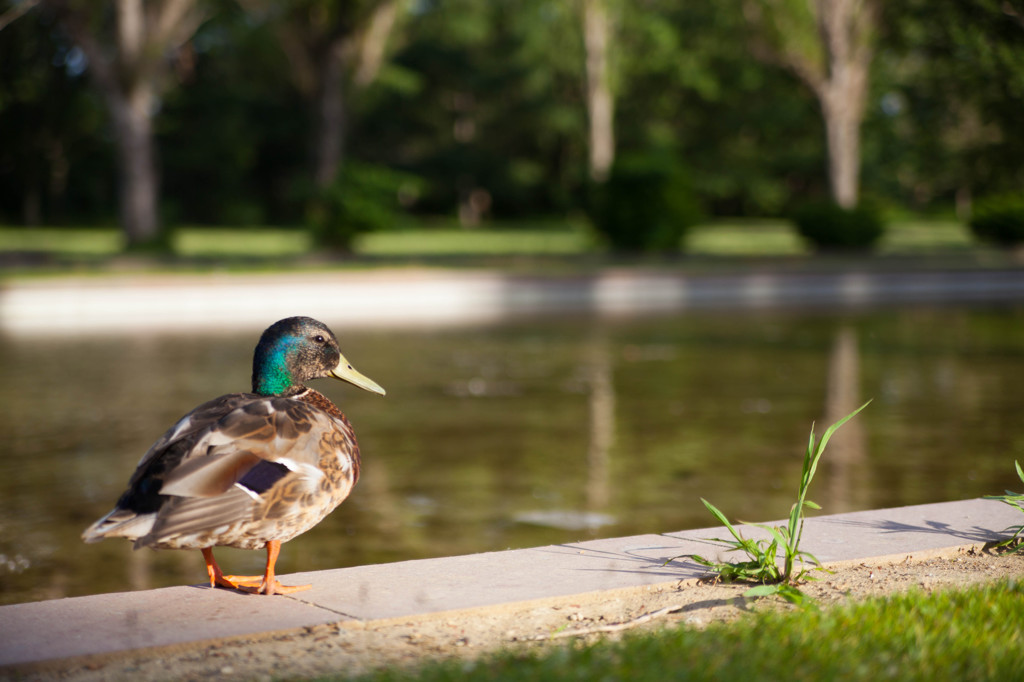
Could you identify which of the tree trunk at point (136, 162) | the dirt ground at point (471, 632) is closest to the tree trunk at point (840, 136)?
the tree trunk at point (136, 162)

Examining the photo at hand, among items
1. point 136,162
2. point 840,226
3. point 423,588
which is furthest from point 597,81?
point 423,588

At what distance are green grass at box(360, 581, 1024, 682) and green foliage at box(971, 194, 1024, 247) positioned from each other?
28.6 meters

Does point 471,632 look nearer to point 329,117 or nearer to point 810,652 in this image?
point 810,652

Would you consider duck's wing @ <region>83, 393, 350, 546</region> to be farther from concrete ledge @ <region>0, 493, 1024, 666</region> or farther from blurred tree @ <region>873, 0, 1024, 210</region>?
blurred tree @ <region>873, 0, 1024, 210</region>

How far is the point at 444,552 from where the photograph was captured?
238 inches

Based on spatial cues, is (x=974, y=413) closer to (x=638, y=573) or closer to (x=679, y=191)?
(x=638, y=573)

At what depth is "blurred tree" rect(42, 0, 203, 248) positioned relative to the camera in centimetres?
2756

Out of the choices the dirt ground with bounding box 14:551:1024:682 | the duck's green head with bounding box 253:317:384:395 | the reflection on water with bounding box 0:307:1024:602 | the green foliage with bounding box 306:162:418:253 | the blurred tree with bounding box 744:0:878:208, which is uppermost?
the blurred tree with bounding box 744:0:878:208

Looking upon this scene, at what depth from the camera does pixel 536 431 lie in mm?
9641

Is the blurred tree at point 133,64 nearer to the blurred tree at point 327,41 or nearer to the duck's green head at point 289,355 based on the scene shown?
the blurred tree at point 327,41

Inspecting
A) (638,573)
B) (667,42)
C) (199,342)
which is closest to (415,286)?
(199,342)

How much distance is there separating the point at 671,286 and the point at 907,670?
774 inches

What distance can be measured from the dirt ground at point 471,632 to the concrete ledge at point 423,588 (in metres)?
0.03

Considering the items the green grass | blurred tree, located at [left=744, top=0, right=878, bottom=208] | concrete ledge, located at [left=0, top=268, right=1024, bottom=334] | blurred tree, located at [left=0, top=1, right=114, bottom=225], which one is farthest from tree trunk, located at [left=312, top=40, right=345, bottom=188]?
Result: the green grass
